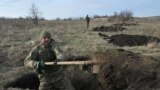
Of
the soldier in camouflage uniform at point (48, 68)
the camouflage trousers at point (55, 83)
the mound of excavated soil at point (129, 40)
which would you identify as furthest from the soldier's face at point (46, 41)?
the mound of excavated soil at point (129, 40)

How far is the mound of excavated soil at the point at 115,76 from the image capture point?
36.3 ft

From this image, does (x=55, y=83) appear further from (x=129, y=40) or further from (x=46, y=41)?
(x=129, y=40)

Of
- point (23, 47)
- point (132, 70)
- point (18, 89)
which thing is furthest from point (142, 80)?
point (23, 47)

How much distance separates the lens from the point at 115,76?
11109mm

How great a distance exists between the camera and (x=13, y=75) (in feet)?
39.4

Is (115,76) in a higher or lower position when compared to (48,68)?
lower

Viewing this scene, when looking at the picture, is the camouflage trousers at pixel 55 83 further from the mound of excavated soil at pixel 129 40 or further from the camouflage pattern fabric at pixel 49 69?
the mound of excavated soil at pixel 129 40

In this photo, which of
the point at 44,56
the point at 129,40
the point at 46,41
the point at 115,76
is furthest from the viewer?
the point at 129,40

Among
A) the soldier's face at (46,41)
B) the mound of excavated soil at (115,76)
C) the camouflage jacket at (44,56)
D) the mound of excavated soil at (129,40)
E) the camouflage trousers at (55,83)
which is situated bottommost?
A: the mound of excavated soil at (129,40)

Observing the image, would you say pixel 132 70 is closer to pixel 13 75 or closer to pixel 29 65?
pixel 13 75

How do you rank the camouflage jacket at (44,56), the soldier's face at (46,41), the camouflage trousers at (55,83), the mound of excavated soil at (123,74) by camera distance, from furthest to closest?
the mound of excavated soil at (123,74), the camouflage trousers at (55,83), the camouflage jacket at (44,56), the soldier's face at (46,41)

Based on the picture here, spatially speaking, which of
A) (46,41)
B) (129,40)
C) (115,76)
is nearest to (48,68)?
(46,41)

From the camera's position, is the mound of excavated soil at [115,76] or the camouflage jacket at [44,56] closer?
the camouflage jacket at [44,56]

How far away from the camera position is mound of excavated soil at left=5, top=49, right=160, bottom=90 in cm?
1107
